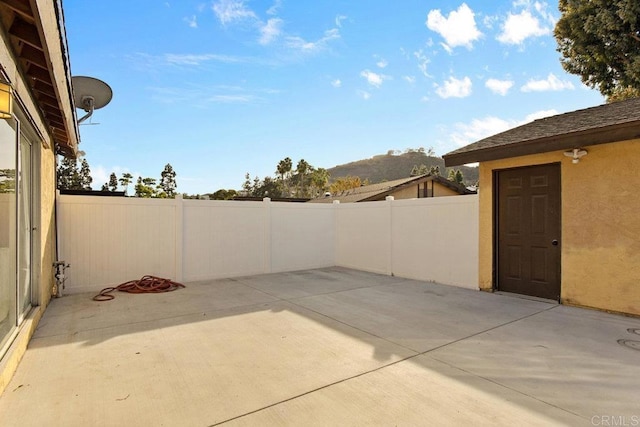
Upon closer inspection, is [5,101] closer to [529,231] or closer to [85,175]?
[529,231]

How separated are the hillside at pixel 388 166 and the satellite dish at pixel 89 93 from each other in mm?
67078

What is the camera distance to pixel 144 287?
680 cm

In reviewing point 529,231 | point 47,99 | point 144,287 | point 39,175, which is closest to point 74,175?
point 144,287

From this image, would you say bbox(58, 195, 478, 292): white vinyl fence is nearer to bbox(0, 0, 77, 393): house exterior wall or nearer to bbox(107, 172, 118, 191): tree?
bbox(0, 0, 77, 393): house exterior wall

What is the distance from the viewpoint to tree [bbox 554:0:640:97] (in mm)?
10609

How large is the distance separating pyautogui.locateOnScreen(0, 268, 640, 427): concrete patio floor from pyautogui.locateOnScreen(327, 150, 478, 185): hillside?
224ft

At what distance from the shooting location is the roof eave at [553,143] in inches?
186

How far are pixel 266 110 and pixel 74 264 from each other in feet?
37.5

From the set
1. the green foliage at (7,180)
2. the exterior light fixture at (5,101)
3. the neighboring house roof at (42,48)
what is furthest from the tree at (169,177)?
the exterior light fixture at (5,101)

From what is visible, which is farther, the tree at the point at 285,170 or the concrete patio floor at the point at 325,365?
the tree at the point at 285,170

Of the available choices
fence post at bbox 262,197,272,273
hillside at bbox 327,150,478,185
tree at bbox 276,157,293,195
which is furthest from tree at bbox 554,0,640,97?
hillside at bbox 327,150,478,185

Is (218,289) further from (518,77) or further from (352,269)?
(518,77)

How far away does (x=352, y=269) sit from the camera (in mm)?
9727

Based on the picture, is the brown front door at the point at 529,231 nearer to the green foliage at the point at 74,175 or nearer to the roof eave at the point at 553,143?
the roof eave at the point at 553,143
